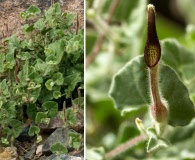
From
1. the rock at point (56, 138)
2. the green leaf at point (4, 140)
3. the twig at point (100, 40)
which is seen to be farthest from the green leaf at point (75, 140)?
the twig at point (100, 40)

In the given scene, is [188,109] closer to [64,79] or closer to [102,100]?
Answer: [64,79]

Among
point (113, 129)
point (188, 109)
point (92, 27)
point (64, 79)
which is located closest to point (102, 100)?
point (113, 129)

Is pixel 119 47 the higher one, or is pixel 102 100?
pixel 119 47

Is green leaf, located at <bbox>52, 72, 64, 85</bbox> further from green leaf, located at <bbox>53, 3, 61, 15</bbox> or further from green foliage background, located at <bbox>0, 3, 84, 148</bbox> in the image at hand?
green leaf, located at <bbox>53, 3, 61, 15</bbox>

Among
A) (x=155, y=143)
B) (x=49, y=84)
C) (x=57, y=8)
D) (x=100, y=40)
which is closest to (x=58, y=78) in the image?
(x=49, y=84)

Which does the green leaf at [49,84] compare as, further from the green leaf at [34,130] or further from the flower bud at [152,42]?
the flower bud at [152,42]

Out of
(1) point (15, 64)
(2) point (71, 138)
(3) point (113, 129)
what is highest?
(1) point (15, 64)
